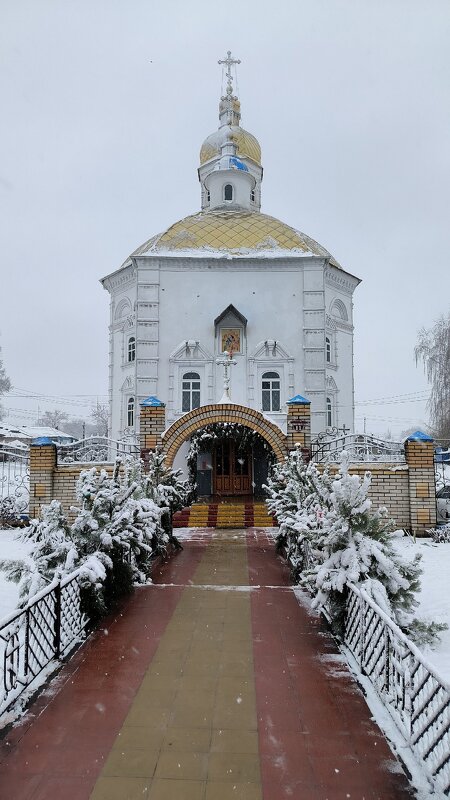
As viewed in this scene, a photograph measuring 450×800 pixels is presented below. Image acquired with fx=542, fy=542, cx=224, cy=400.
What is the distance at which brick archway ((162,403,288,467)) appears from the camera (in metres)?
Result: 13.0

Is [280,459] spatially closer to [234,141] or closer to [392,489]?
[392,489]

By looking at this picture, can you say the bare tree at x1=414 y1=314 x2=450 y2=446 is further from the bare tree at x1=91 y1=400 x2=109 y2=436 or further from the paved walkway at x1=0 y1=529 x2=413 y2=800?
the bare tree at x1=91 y1=400 x2=109 y2=436

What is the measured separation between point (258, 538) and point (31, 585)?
6958 mm

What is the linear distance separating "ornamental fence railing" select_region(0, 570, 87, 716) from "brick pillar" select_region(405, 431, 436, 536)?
784 cm

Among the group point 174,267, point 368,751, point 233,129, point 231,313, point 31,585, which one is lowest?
point 368,751

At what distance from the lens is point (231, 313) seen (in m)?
21.2

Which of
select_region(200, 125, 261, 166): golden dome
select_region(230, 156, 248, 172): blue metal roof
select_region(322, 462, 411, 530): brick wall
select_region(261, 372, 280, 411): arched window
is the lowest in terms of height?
select_region(322, 462, 411, 530): brick wall

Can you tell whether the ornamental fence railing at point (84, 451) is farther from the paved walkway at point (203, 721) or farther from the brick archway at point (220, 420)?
the paved walkway at point (203, 721)

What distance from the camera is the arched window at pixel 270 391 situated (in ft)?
70.0

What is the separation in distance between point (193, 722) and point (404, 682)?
1.48 m

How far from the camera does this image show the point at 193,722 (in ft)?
12.4

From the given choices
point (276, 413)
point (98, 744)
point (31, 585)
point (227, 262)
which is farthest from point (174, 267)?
point (98, 744)

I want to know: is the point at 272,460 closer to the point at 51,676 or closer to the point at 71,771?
the point at 51,676

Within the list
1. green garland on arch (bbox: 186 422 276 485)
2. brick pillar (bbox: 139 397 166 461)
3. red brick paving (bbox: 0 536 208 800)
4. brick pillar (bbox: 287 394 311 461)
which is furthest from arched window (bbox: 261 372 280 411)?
red brick paving (bbox: 0 536 208 800)
